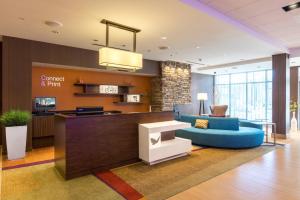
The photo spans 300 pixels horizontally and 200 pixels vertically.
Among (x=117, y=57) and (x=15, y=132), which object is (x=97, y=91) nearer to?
(x=15, y=132)

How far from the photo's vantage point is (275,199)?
2.58 meters

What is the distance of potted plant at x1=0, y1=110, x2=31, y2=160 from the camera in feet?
14.0

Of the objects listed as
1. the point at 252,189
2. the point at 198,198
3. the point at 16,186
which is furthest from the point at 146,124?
the point at 16,186

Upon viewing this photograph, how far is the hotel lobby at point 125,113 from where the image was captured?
3.09 metres

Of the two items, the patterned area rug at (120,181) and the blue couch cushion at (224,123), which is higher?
the blue couch cushion at (224,123)

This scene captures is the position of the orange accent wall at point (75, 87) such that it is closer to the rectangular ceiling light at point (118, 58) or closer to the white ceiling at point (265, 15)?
the rectangular ceiling light at point (118, 58)

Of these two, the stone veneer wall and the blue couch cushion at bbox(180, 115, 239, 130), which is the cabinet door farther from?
the blue couch cushion at bbox(180, 115, 239, 130)

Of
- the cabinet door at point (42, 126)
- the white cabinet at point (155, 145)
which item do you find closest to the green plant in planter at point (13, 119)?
the cabinet door at point (42, 126)

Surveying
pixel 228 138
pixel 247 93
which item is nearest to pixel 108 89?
pixel 228 138

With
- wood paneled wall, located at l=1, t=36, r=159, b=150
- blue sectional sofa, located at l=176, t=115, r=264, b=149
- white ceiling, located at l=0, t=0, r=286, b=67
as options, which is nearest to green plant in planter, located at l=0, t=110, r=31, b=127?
wood paneled wall, located at l=1, t=36, r=159, b=150

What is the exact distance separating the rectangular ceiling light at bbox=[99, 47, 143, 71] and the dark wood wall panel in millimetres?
5372

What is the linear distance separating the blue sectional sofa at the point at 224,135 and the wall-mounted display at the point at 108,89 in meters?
2.92

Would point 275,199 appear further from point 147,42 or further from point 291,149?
point 147,42

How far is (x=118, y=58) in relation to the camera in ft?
12.9
